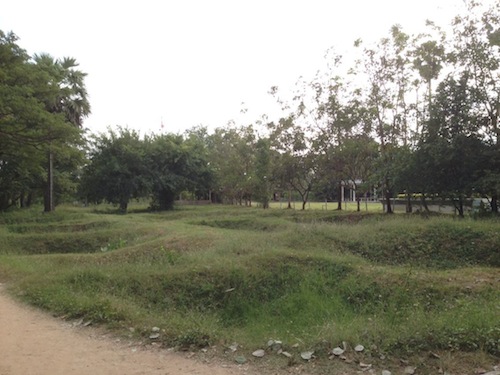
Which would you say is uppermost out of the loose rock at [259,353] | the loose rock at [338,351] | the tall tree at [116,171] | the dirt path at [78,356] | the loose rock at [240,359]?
the tall tree at [116,171]

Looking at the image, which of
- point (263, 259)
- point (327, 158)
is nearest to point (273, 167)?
point (327, 158)

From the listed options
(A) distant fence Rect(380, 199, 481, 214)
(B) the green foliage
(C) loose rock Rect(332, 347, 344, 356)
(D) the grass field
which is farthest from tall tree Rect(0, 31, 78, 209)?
(A) distant fence Rect(380, 199, 481, 214)

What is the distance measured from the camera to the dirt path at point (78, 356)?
14.4 feet

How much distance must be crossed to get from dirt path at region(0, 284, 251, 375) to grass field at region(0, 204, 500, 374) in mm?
357

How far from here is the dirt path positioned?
440 cm

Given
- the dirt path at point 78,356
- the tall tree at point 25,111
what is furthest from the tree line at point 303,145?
the dirt path at point 78,356

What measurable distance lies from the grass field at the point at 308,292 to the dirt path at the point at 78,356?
36cm

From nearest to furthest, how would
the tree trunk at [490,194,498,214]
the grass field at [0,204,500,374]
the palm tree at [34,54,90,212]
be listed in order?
the grass field at [0,204,500,374] < the tree trunk at [490,194,498,214] < the palm tree at [34,54,90,212]

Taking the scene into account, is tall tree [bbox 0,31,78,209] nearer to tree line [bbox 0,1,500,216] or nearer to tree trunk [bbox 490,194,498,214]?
tree line [bbox 0,1,500,216]

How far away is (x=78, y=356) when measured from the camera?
16.0 feet

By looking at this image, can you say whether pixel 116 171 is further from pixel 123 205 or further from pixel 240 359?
pixel 240 359

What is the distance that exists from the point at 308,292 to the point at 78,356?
4767 millimetres

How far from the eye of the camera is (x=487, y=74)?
16688 mm

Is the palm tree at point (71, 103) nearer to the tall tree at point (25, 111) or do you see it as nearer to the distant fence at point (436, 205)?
the tall tree at point (25, 111)
